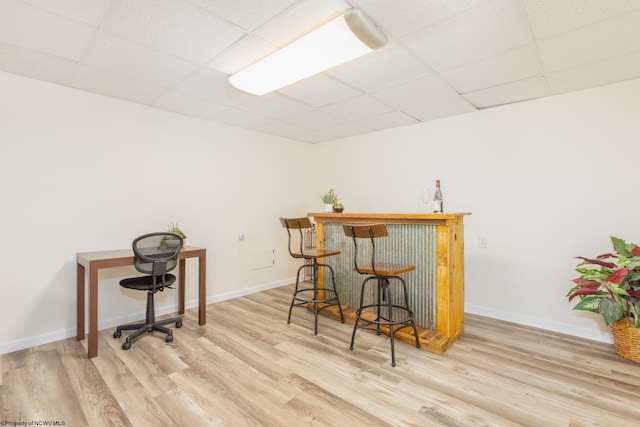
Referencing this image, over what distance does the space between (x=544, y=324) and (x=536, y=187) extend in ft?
4.77

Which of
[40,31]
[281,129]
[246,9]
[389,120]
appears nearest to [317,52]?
[246,9]

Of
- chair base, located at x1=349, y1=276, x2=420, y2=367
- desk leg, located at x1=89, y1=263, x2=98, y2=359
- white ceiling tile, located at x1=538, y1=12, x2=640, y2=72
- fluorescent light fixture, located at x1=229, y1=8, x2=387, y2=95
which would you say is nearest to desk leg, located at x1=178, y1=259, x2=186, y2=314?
desk leg, located at x1=89, y1=263, x2=98, y2=359

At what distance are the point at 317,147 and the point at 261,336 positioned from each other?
3515 mm

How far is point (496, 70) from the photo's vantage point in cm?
258

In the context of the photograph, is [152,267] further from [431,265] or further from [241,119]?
[431,265]

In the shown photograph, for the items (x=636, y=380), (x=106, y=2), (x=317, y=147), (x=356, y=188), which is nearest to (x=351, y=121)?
(x=356, y=188)

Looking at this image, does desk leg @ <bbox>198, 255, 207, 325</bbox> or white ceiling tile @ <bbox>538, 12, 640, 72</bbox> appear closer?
white ceiling tile @ <bbox>538, 12, 640, 72</bbox>

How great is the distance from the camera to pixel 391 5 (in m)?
1.79

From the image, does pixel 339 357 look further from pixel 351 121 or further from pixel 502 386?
pixel 351 121

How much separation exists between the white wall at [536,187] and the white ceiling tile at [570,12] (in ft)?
4.56

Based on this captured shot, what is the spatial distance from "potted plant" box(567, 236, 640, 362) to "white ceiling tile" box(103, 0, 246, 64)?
11.2 feet

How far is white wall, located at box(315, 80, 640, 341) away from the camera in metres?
2.84

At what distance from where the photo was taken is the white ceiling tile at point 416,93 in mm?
2854

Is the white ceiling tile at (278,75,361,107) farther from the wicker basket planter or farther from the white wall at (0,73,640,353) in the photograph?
the wicker basket planter
